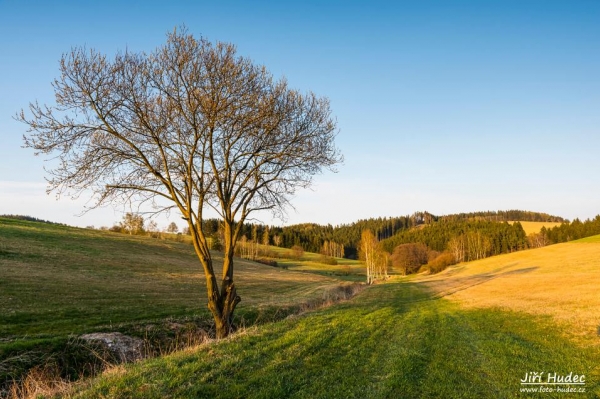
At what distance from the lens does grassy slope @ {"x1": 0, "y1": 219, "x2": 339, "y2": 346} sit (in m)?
17.6

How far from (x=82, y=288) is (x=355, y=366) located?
26615 mm

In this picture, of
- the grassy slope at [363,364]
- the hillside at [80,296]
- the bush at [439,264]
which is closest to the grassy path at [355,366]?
the grassy slope at [363,364]

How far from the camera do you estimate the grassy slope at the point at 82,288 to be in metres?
17.6

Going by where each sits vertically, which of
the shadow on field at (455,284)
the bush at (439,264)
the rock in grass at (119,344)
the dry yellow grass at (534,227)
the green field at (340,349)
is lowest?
the bush at (439,264)

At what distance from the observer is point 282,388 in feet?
20.5

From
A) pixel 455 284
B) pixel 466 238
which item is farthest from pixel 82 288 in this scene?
pixel 466 238

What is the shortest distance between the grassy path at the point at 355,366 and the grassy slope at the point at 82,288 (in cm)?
1075

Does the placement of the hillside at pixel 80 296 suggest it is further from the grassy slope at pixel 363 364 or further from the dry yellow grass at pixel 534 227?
the dry yellow grass at pixel 534 227

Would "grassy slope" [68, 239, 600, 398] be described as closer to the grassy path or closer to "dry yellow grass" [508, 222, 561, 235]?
the grassy path

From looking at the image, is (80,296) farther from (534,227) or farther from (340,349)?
(534,227)

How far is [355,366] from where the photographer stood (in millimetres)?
8078

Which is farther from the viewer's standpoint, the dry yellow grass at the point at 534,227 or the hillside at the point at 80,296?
the dry yellow grass at the point at 534,227

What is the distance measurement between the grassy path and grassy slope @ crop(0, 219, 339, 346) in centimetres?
1075

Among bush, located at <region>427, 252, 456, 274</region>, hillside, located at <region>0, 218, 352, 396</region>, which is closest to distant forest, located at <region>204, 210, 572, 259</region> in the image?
bush, located at <region>427, 252, 456, 274</region>
